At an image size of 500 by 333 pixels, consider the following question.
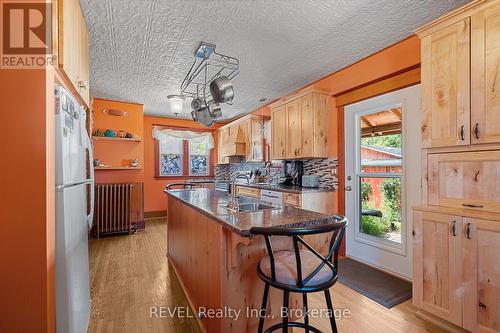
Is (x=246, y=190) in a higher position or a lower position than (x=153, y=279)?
higher

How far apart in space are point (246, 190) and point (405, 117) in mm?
2727

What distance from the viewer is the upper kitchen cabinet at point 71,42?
1.28m

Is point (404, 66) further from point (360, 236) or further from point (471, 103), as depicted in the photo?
point (360, 236)

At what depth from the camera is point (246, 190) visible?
14.3 ft

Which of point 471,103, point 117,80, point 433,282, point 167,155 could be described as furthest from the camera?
point 167,155

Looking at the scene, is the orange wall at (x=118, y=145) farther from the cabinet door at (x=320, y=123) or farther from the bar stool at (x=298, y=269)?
the bar stool at (x=298, y=269)

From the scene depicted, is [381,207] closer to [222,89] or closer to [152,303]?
[222,89]

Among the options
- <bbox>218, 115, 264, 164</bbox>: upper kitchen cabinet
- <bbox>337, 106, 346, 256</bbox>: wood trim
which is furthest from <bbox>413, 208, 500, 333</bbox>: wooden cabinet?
<bbox>218, 115, 264, 164</bbox>: upper kitchen cabinet

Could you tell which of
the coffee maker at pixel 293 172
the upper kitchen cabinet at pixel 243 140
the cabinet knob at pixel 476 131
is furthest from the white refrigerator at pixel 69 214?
the upper kitchen cabinet at pixel 243 140

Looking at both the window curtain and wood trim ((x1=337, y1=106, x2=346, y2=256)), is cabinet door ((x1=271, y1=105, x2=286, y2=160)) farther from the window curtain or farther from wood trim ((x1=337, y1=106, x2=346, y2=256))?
the window curtain

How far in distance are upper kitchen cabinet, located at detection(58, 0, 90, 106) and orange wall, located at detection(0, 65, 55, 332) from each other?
34cm

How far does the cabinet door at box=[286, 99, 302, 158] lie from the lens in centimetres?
342

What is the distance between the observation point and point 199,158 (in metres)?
6.32

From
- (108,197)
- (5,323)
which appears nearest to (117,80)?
(108,197)
